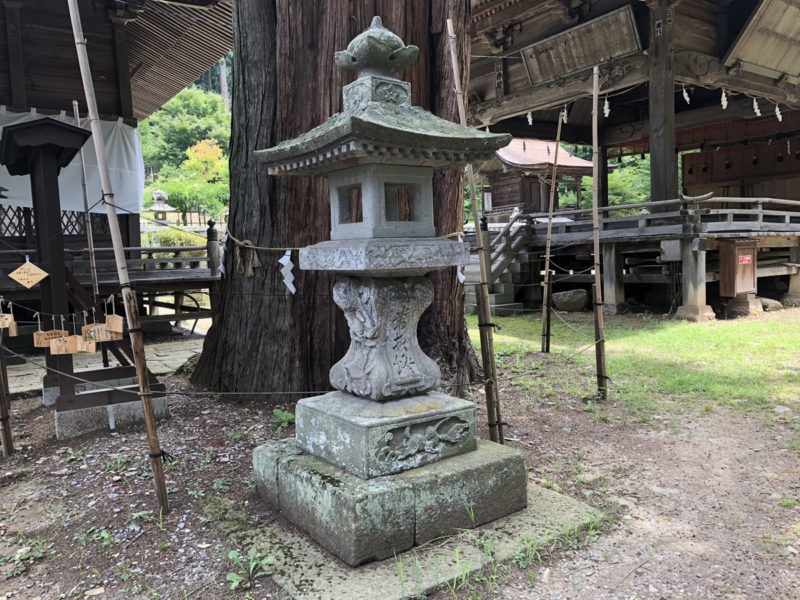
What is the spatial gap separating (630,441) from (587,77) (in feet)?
29.9

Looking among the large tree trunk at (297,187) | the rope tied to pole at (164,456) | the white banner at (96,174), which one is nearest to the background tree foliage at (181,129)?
the white banner at (96,174)

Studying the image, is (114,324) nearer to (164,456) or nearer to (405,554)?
(164,456)

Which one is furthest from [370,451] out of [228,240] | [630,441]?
[228,240]

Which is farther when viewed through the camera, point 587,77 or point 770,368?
point 587,77

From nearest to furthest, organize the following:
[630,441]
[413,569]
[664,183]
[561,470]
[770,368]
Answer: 1. [413,569]
2. [561,470]
3. [630,441]
4. [770,368]
5. [664,183]

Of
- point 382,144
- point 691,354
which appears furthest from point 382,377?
point 691,354

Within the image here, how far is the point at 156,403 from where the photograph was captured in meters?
5.36

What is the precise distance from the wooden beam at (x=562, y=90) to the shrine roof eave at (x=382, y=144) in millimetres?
9143

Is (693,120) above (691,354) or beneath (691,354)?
above

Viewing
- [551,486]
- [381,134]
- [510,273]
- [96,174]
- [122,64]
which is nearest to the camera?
[381,134]

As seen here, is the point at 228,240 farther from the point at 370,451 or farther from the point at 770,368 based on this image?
the point at 770,368

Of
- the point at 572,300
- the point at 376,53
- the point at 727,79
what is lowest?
the point at 572,300

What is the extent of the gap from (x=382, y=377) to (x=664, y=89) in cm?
975

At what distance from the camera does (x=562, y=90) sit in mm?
12125
